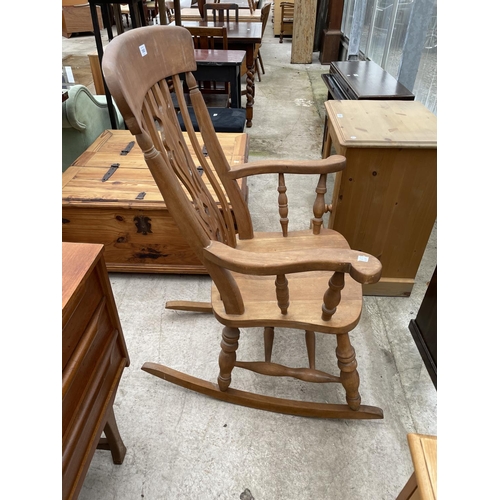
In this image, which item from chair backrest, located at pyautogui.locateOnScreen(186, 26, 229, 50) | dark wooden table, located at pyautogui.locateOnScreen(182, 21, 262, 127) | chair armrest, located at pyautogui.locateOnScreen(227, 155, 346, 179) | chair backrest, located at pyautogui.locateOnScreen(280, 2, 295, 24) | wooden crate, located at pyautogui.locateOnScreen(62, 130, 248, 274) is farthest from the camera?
chair backrest, located at pyautogui.locateOnScreen(280, 2, 295, 24)

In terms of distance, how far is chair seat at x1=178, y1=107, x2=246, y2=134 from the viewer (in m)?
2.71

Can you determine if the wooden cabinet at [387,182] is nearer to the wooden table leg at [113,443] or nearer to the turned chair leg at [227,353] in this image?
the turned chair leg at [227,353]

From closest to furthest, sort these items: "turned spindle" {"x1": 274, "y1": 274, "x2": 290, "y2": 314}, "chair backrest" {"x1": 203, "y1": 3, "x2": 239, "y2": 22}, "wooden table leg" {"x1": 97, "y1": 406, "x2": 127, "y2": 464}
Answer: "turned spindle" {"x1": 274, "y1": 274, "x2": 290, "y2": 314}
"wooden table leg" {"x1": 97, "y1": 406, "x2": 127, "y2": 464}
"chair backrest" {"x1": 203, "y1": 3, "x2": 239, "y2": 22}

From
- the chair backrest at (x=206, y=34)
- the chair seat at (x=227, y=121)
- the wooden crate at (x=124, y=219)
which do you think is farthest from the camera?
the chair backrest at (x=206, y=34)

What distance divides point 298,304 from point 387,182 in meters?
0.74

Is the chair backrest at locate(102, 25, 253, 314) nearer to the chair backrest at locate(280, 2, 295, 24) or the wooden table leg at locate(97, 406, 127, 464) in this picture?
the wooden table leg at locate(97, 406, 127, 464)

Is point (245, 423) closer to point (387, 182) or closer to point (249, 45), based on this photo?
point (387, 182)

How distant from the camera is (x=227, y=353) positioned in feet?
3.97

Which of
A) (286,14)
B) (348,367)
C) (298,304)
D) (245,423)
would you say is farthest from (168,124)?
(286,14)

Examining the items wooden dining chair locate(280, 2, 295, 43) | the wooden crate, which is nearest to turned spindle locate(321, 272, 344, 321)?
the wooden crate

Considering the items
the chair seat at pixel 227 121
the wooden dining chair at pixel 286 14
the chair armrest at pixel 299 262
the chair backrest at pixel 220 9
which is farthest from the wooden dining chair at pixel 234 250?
the wooden dining chair at pixel 286 14

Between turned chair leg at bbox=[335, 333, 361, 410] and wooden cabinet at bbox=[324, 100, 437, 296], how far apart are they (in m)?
0.66

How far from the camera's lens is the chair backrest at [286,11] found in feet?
24.9

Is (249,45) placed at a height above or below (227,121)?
above
